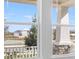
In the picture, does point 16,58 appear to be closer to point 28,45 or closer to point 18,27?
point 28,45

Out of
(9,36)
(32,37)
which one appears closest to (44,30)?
(32,37)

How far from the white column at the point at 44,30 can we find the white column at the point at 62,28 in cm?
34

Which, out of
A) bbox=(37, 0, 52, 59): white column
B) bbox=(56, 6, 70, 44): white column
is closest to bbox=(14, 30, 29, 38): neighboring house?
bbox=(37, 0, 52, 59): white column

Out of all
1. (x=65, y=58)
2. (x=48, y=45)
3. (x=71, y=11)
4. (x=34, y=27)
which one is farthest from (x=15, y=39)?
(x=71, y=11)

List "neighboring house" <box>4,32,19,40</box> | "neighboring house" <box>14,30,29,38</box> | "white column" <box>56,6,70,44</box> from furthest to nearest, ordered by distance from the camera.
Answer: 1. "white column" <box>56,6,70,44</box>
2. "neighboring house" <box>14,30,29,38</box>
3. "neighboring house" <box>4,32,19,40</box>

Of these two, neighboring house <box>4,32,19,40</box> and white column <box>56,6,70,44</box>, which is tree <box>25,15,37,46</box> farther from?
white column <box>56,6,70,44</box>

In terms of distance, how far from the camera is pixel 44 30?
9.50ft

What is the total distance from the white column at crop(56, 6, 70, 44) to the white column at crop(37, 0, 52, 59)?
0.34 meters

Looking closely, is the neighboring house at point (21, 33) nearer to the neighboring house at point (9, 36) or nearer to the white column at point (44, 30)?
the neighboring house at point (9, 36)

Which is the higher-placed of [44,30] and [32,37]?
[44,30]

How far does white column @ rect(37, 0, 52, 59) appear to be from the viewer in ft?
9.44

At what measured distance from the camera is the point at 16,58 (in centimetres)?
277

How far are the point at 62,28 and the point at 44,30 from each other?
54 cm

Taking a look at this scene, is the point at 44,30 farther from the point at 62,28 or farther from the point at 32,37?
the point at 62,28
